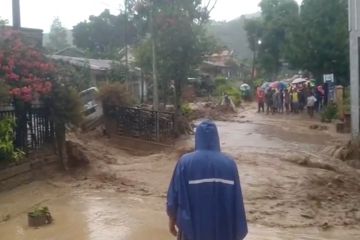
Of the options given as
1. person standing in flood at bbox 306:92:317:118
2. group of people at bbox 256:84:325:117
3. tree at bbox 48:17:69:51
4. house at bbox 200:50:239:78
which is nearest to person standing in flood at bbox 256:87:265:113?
group of people at bbox 256:84:325:117

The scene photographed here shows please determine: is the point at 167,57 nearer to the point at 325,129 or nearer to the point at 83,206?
the point at 325,129

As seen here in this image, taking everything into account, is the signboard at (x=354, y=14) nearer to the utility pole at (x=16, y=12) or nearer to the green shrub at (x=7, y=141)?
the utility pole at (x=16, y=12)

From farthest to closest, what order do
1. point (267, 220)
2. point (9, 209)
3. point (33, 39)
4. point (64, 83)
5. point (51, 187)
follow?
point (33, 39), point (64, 83), point (51, 187), point (9, 209), point (267, 220)

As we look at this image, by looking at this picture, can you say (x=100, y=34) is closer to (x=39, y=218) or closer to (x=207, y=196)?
(x=39, y=218)

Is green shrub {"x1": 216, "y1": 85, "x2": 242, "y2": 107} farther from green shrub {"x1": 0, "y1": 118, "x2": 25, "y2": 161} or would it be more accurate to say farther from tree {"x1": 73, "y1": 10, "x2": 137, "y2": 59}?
green shrub {"x1": 0, "y1": 118, "x2": 25, "y2": 161}

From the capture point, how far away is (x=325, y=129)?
22.1 m

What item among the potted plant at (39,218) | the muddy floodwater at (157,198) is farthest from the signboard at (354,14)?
the potted plant at (39,218)

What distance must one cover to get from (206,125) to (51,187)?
6.58 meters

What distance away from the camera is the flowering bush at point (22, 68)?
9.98 meters

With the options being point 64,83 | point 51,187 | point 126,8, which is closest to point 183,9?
point 126,8

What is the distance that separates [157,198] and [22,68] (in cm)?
357

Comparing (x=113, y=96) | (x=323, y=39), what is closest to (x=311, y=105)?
(x=323, y=39)

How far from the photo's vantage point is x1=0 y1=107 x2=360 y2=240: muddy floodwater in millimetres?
7426

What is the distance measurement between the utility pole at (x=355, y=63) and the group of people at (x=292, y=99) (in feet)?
40.8
